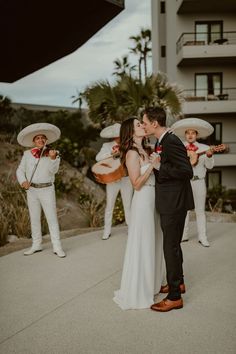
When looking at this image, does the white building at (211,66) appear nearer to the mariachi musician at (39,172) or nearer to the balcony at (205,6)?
the balcony at (205,6)

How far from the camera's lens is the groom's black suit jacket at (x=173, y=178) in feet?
14.5

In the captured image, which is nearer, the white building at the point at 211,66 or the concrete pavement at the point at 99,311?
the concrete pavement at the point at 99,311

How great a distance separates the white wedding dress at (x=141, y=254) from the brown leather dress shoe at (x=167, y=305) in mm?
126

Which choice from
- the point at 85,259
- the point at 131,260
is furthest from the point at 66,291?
the point at 85,259

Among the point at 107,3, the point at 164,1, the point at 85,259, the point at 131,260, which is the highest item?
the point at 164,1

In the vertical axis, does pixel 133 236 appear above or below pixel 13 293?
above

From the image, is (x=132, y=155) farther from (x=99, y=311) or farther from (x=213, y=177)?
(x=213, y=177)

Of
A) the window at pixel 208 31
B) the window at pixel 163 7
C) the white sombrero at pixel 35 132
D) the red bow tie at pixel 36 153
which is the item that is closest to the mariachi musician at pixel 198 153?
the white sombrero at pixel 35 132

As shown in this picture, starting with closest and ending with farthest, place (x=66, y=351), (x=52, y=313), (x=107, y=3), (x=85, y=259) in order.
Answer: (x=66, y=351) → (x=52, y=313) → (x=85, y=259) → (x=107, y=3)

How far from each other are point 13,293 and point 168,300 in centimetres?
187

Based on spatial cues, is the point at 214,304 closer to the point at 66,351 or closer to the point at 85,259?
the point at 66,351

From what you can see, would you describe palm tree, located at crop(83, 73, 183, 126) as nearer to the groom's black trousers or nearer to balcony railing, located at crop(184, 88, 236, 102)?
the groom's black trousers

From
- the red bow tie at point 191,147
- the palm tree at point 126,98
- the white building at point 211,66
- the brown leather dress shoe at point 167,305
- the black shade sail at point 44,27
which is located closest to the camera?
the brown leather dress shoe at point 167,305

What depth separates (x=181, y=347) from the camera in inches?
147
